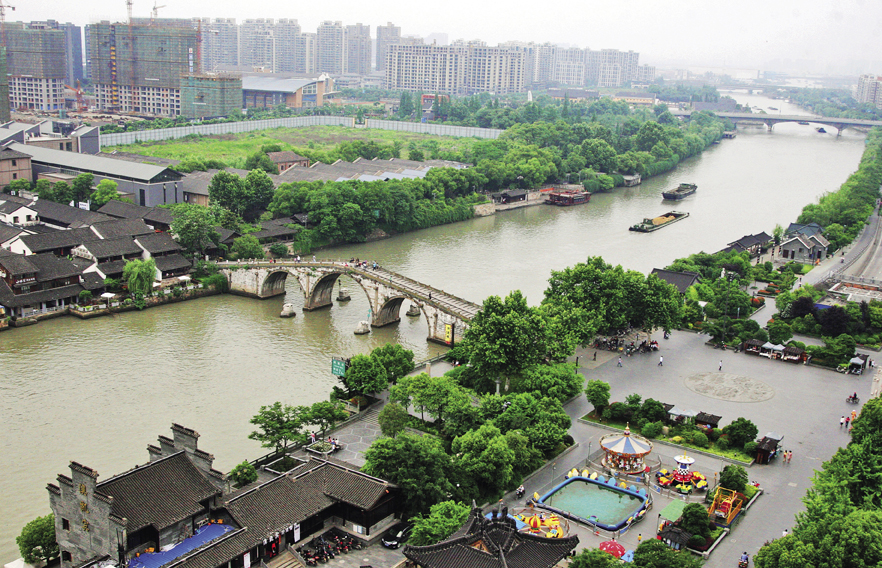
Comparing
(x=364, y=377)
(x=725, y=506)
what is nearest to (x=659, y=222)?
(x=364, y=377)

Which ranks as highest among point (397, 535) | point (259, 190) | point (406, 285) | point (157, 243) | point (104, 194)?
point (259, 190)

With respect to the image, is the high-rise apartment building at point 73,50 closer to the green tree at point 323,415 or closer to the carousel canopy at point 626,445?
the green tree at point 323,415

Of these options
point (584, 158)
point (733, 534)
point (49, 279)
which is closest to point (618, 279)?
point (733, 534)

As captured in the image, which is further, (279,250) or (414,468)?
(279,250)

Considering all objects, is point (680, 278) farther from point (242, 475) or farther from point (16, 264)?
point (16, 264)

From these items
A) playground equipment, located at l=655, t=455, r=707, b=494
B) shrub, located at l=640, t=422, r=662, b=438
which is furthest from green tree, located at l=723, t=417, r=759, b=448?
playground equipment, located at l=655, t=455, r=707, b=494

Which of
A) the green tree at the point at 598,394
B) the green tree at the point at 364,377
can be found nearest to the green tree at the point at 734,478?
the green tree at the point at 598,394

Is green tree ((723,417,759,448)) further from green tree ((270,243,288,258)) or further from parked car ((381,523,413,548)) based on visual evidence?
green tree ((270,243,288,258))
